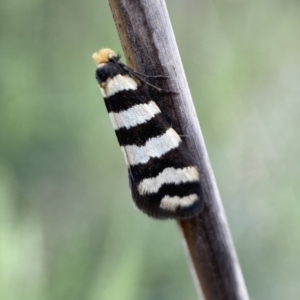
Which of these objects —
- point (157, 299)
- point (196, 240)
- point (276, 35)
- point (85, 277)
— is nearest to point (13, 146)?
point (85, 277)

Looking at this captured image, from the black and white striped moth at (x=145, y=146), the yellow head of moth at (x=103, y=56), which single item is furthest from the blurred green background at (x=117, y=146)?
the yellow head of moth at (x=103, y=56)

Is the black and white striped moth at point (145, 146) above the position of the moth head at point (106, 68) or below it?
below

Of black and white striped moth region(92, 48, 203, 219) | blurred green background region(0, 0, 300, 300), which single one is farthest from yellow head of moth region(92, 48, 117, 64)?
blurred green background region(0, 0, 300, 300)

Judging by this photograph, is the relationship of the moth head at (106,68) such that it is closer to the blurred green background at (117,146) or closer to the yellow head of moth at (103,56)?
the yellow head of moth at (103,56)

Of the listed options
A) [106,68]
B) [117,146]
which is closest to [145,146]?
[106,68]

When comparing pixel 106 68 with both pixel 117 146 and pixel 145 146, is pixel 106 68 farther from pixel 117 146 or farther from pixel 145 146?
pixel 117 146

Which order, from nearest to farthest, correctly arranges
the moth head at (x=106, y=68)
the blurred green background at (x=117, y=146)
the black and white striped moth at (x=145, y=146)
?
the black and white striped moth at (x=145, y=146), the moth head at (x=106, y=68), the blurred green background at (x=117, y=146)
